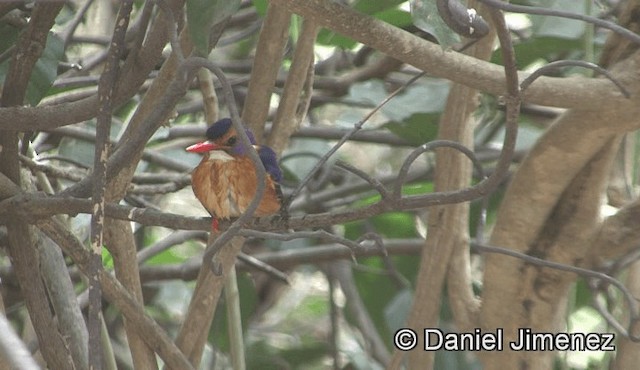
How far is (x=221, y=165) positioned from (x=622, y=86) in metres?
0.68

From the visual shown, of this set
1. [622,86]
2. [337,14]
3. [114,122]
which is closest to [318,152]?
[114,122]

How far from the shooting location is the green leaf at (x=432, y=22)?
1.34 meters

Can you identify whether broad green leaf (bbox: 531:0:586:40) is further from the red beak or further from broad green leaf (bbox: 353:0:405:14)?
the red beak

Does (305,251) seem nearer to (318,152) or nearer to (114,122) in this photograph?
(318,152)

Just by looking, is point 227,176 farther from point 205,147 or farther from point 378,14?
point 378,14

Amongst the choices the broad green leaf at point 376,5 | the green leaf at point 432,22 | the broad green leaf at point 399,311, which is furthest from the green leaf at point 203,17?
the broad green leaf at point 399,311

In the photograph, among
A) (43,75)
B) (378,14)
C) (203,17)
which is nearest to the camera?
(203,17)

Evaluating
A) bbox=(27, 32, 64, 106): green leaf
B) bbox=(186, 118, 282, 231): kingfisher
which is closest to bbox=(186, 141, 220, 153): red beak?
bbox=(186, 118, 282, 231): kingfisher

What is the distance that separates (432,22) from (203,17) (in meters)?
0.29

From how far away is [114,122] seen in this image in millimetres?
2576

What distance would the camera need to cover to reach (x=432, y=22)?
135 cm

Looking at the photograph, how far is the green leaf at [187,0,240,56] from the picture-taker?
133 centimetres

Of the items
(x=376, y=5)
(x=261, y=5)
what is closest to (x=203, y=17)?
(x=261, y=5)

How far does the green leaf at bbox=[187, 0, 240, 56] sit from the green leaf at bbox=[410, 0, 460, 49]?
0.77 ft
